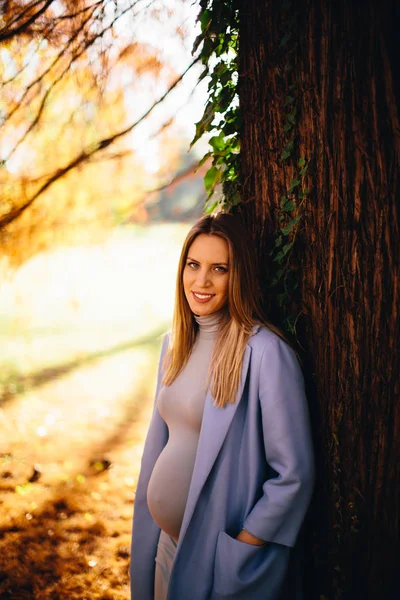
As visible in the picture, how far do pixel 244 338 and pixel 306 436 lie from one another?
441mm

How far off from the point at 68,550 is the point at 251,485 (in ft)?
8.55

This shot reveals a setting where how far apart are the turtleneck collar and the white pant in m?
0.95

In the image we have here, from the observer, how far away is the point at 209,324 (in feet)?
6.76

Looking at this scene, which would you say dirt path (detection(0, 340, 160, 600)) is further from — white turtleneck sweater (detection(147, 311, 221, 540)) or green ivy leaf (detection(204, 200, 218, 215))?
green ivy leaf (detection(204, 200, 218, 215))

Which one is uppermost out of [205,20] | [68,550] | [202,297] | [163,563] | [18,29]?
[18,29]

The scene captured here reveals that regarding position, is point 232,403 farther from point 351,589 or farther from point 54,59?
point 54,59

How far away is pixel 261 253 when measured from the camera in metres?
2.07

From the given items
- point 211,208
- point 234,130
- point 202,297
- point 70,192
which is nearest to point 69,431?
point 70,192

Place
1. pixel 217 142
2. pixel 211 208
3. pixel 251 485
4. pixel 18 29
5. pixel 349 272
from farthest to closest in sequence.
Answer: pixel 18 29 < pixel 211 208 < pixel 217 142 < pixel 251 485 < pixel 349 272

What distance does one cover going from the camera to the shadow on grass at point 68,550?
10.5 feet

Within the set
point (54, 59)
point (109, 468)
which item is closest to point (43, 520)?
point (109, 468)

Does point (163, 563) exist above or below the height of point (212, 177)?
below

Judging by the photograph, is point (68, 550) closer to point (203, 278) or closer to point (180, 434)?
point (180, 434)

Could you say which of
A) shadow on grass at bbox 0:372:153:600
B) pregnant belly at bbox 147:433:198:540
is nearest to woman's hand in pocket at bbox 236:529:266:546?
pregnant belly at bbox 147:433:198:540
